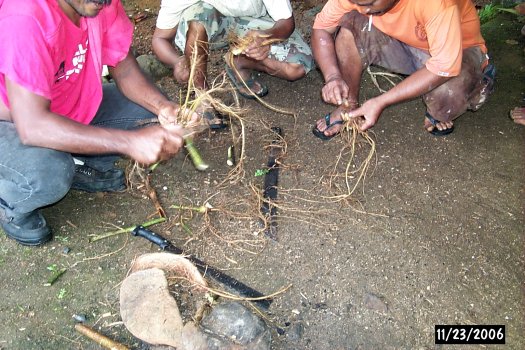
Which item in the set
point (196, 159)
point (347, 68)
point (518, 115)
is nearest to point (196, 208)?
point (196, 159)

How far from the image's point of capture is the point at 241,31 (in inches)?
129

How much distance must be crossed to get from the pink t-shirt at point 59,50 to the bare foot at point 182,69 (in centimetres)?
59

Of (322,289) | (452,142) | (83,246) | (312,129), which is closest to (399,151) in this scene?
(452,142)

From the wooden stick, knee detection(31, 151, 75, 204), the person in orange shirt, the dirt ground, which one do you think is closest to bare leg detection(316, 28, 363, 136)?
the person in orange shirt

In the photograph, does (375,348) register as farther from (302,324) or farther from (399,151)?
(399,151)

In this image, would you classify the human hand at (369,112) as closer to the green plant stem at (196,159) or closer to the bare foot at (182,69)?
the green plant stem at (196,159)

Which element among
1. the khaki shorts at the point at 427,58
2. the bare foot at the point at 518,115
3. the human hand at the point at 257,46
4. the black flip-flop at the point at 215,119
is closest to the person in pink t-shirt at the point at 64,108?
the black flip-flop at the point at 215,119

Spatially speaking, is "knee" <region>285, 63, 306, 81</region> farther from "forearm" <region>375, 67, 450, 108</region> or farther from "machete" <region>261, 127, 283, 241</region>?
"forearm" <region>375, 67, 450, 108</region>

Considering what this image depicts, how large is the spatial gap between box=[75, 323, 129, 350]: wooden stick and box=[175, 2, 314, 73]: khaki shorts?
75.0 inches

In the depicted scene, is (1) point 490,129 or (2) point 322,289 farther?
(1) point 490,129

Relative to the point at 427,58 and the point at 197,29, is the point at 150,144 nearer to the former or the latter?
the point at 197,29

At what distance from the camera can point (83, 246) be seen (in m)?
2.53

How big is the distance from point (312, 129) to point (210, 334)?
1.57 metres
